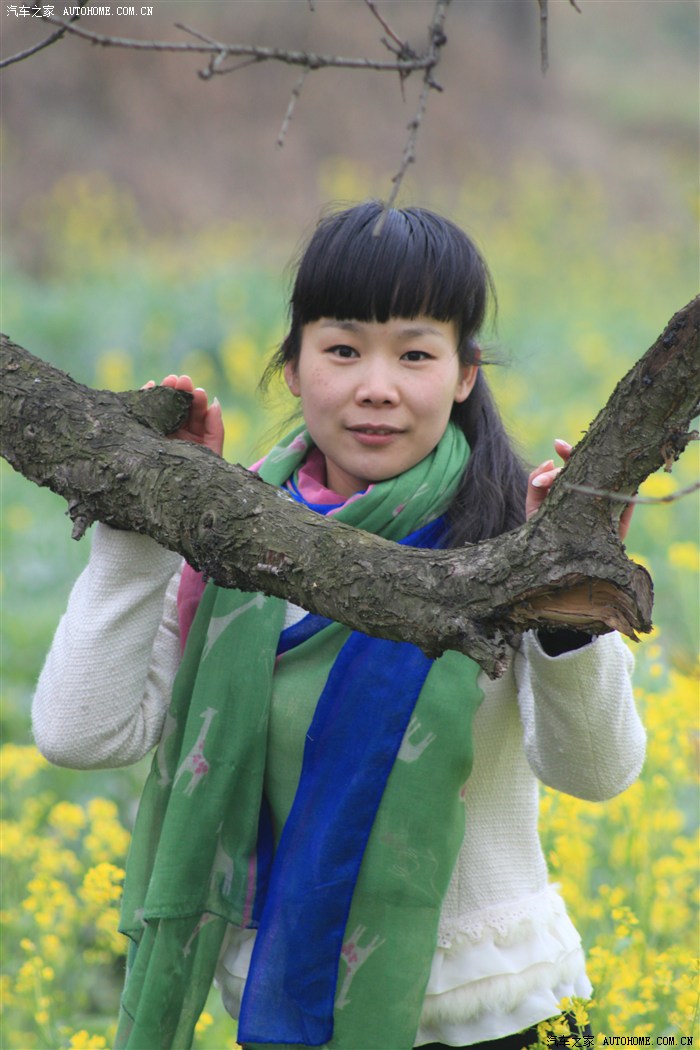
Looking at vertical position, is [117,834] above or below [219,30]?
below

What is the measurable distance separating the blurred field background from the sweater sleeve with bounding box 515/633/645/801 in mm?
351

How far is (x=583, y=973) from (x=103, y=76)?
51.8 feet

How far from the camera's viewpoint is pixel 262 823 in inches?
79.2

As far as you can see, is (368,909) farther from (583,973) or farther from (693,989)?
(693,989)

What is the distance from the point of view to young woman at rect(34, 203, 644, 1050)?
1.81 m

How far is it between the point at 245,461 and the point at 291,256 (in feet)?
8.62

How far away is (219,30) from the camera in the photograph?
16016mm

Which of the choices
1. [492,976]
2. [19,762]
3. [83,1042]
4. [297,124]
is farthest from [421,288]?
[297,124]

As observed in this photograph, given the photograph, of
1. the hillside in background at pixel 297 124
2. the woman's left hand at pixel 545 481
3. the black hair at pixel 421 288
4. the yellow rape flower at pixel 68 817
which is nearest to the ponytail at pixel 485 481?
the black hair at pixel 421 288

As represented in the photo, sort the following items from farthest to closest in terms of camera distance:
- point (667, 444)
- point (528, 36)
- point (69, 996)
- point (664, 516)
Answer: point (528, 36), point (664, 516), point (69, 996), point (667, 444)

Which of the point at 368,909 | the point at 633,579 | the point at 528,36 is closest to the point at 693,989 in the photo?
the point at 368,909

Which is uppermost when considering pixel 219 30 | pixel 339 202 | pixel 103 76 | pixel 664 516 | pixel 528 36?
pixel 528 36

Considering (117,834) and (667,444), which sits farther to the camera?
(117,834)

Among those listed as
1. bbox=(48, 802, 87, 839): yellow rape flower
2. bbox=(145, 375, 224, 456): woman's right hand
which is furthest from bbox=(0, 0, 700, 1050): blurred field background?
bbox=(145, 375, 224, 456): woman's right hand
